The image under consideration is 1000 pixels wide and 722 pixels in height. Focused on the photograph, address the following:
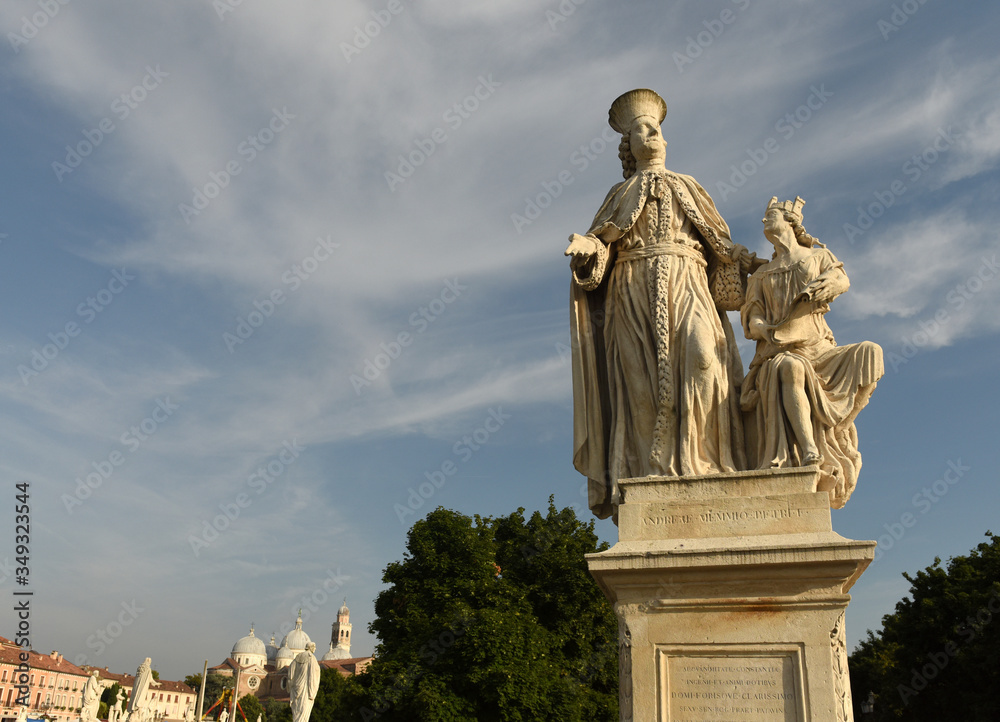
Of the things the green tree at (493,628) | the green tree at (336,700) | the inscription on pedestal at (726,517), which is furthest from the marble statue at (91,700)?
the inscription on pedestal at (726,517)

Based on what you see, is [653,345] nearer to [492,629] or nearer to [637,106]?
[637,106]

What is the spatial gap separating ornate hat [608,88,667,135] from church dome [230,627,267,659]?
152 meters

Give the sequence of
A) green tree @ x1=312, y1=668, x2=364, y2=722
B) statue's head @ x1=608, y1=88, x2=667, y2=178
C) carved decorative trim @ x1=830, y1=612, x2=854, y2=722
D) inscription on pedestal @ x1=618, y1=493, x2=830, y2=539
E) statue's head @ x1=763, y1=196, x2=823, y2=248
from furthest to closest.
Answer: green tree @ x1=312, y1=668, x2=364, y2=722 < statue's head @ x1=608, y1=88, x2=667, y2=178 < statue's head @ x1=763, y1=196, x2=823, y2=248 < inscription on pedestal @ x1=618, y1=493, x2=830, y2=539 < carved decorative trim @ x1=830, y1=612, x2=854, y2=722

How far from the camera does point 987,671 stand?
76.5 feet

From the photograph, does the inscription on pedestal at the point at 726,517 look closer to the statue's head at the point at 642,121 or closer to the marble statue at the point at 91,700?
the statue's head at the point at 642,121

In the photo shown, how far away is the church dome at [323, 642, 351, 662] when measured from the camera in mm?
143462

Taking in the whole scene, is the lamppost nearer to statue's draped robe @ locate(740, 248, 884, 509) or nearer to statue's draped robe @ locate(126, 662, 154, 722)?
statue's draped robe @ locate(126, 662, 154, 722)

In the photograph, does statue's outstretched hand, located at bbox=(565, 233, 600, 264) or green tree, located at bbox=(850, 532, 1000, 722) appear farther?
green tree, located at bbox=(850, 532, 1000, 722)

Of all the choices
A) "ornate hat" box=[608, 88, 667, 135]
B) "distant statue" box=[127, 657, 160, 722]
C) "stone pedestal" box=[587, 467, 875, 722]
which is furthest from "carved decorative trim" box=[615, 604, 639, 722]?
"distant statue" box=[127, 657, 160, 722]

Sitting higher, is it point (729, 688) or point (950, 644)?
point (950, 644)

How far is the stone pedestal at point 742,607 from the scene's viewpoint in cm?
533

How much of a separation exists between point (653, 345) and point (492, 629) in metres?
Result: 19.0

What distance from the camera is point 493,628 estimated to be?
79.7 ft

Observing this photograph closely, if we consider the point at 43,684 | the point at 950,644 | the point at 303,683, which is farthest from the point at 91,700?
the point at 43,684
